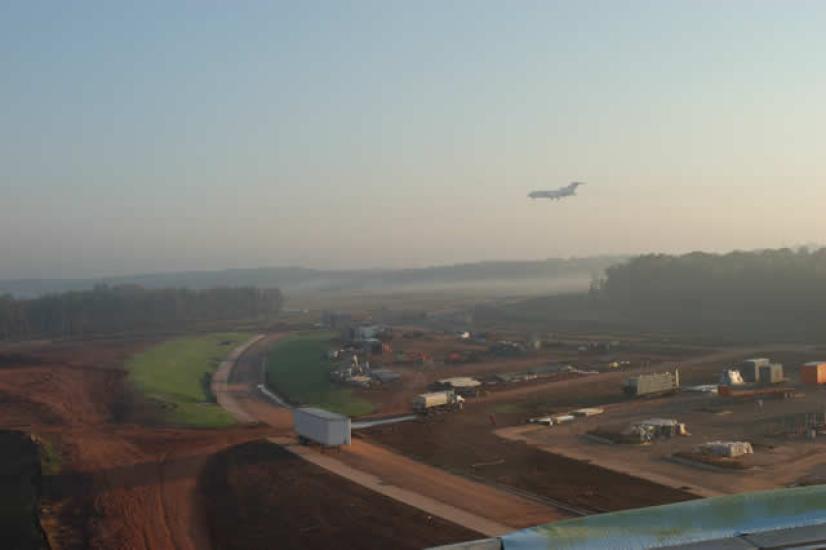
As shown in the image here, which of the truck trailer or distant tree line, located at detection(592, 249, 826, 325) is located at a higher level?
distant tree line, located at detection(592, 249, 826, 325)

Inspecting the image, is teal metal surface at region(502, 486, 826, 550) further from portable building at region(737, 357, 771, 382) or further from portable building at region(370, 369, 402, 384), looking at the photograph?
portable building at region(370, 369, 402, 384)

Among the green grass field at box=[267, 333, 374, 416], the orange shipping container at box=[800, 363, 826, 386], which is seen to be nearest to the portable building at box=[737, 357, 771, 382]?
the orange shipping container at box=[800, 363, 826, 386]

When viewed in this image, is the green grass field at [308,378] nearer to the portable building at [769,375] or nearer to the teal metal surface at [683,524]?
the portable building at [769,375]

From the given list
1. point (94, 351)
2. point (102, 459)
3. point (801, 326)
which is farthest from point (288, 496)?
point (801, 326)

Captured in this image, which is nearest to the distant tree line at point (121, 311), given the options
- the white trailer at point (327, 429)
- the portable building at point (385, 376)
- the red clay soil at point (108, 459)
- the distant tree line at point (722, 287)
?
the red clay soil at point (108, 459)

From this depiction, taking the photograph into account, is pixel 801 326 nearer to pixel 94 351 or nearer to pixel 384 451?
pixel 384 451
